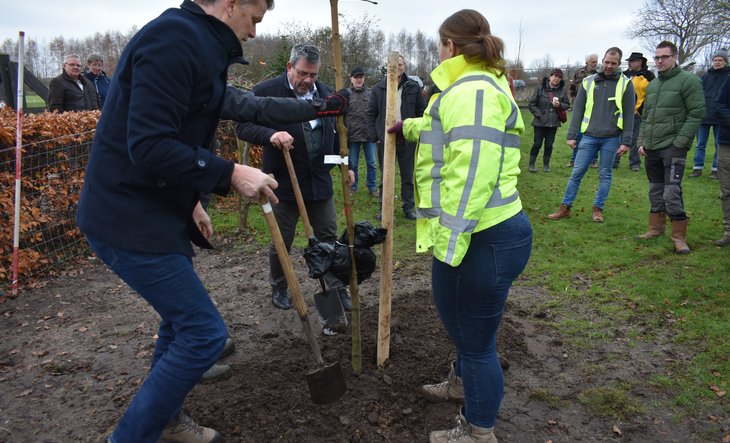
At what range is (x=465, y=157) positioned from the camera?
2227mm

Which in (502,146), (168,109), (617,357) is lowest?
(617,357)

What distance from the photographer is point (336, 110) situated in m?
2.97

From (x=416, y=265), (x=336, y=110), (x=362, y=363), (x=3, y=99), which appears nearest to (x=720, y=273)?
(x=416, y=265)

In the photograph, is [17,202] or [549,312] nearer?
[549,312]

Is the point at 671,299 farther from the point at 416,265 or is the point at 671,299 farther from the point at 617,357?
the point at 416,265

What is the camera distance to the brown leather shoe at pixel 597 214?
7555 millimetres

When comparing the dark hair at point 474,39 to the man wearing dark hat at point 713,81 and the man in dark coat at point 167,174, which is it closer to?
the man in dark coat at point 167,174

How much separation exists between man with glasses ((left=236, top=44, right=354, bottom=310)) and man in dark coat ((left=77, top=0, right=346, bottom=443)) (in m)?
1.63

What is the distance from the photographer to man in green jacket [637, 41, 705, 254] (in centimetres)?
612

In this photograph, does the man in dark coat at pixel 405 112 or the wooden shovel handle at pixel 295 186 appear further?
the man in dark coat at pixel 405 112

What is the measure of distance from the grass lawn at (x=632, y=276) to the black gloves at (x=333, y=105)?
8.73 ft

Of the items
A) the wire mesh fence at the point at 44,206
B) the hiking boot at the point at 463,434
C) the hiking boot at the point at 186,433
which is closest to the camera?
the hiking boot at the point at 463,434

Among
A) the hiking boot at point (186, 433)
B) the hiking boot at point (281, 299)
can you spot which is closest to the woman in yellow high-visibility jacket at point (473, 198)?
the hiking boot at point (186, 433)

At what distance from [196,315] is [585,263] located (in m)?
4.87
